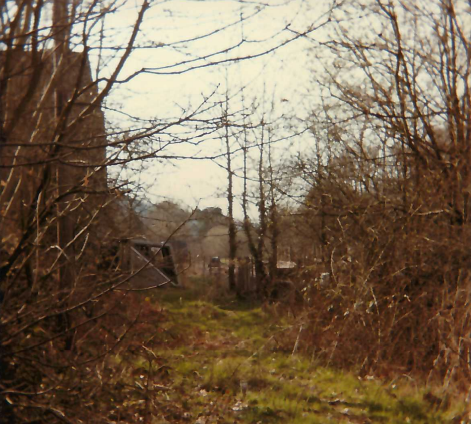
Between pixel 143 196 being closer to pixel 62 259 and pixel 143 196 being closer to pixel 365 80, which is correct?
pixel 62 259

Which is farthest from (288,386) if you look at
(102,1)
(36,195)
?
(102,1)

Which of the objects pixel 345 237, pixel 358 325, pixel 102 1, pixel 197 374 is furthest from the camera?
pixel 345 237

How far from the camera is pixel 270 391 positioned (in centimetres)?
781

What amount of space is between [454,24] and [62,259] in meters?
7.75

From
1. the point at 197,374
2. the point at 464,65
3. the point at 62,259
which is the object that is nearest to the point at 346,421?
the point at 197,374

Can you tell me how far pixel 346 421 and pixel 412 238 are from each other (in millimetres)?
4077

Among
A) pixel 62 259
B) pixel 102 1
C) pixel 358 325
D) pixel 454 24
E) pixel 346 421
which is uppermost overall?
pixel 454 24

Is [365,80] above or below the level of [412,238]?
above

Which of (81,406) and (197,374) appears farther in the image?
(197,374)

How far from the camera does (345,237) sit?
10.7 m

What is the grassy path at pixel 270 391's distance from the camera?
6594 millimetres

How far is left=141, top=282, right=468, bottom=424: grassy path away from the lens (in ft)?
21.6

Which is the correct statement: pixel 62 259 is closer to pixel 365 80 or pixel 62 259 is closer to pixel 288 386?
pixel 288 386

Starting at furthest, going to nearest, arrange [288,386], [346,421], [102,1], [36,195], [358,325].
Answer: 1. [358,325]
2. [288,386]
3. [346,421]
4. [36,195]
5. [102,1]
